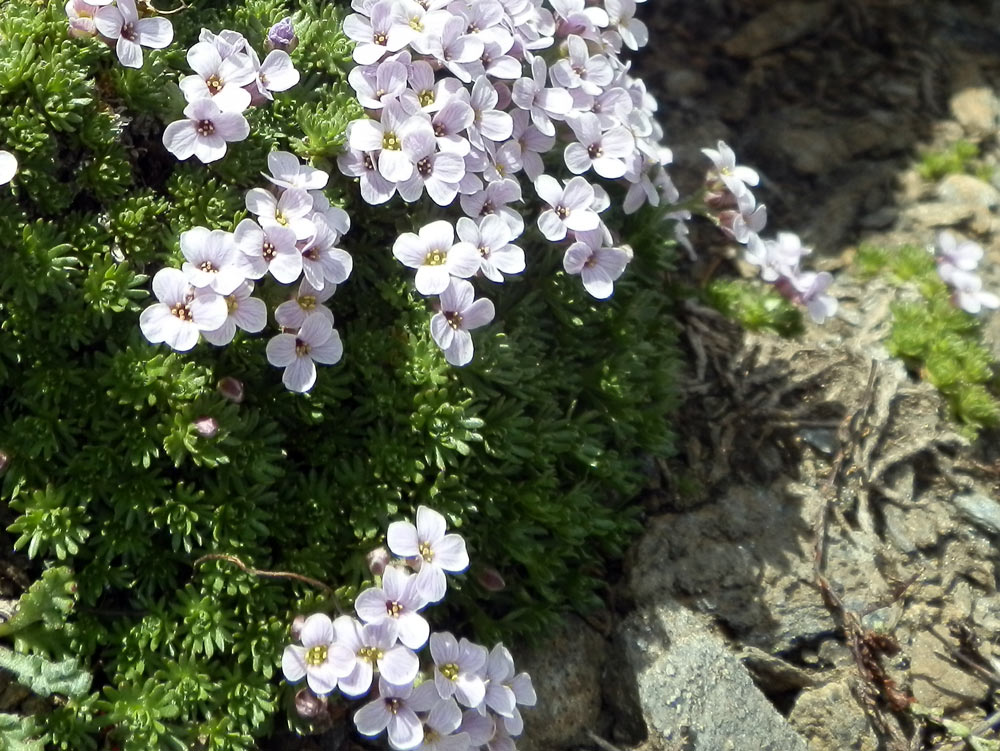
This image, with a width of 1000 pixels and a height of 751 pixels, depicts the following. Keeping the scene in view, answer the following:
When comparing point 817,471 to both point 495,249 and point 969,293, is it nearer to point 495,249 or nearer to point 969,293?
point 969,293

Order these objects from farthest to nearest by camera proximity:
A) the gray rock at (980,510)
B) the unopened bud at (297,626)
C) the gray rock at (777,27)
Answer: the gray rock at (777,27) → the gray rock at (980,510) → the unopened bud at (297,626)

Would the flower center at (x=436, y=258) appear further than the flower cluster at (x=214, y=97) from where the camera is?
Yes

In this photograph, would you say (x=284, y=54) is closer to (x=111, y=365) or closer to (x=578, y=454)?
(x=111, y=365)

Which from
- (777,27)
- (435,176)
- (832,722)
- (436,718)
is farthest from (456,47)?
(777,27)

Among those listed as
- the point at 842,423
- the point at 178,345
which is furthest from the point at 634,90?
the point at 178,345

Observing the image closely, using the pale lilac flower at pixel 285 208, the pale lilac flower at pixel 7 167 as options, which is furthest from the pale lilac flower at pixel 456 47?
the pale lilac flower at pixel 7 167

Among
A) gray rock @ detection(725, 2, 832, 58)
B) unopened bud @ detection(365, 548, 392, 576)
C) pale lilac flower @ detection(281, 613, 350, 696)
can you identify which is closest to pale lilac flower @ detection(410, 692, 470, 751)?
pale lilac flower @ detection(281, 613, 350, 696)

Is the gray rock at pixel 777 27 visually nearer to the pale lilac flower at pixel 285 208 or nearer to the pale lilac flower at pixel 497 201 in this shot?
the pale lilac flower at pixel 497 201
